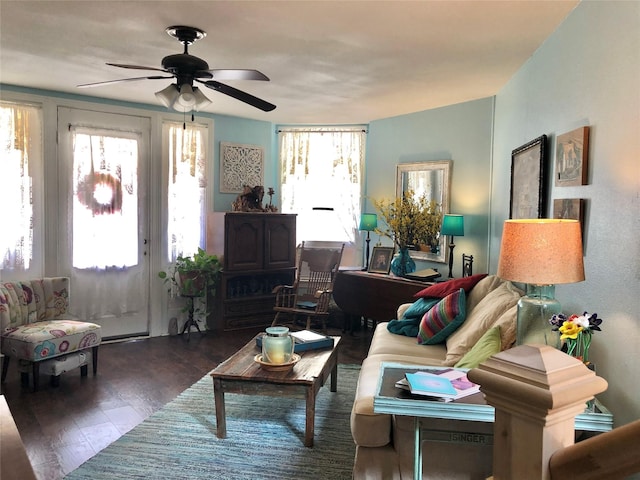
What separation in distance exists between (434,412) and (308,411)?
1.16 m

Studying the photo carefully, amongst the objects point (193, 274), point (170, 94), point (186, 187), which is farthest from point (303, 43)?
point (193, 274)

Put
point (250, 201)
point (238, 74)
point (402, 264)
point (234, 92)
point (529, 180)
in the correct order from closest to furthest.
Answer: point (238, 74)
point (234, 92)
point (529, 180)
point (402, 264)
point (250, 201)

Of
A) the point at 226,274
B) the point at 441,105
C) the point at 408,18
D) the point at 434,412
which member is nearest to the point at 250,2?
the point at 408,18

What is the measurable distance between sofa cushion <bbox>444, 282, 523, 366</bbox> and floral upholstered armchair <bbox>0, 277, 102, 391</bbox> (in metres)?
2.68

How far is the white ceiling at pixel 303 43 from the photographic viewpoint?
2572 millimetres

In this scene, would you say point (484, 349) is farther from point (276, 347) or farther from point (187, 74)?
point (187, 74)

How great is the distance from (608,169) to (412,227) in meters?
2.94

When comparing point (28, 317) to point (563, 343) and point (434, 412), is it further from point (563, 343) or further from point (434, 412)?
point (563, 343)

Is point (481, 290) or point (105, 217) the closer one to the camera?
point (481, 290)

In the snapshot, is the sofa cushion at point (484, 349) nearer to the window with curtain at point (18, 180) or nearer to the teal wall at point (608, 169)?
the teal wall at point (608, 169)

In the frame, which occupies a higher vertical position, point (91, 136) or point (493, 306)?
point (91, 136)

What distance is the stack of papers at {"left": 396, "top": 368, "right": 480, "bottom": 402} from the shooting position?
5.80ft

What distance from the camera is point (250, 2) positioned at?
2498 millimetres

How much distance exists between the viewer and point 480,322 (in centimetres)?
281
